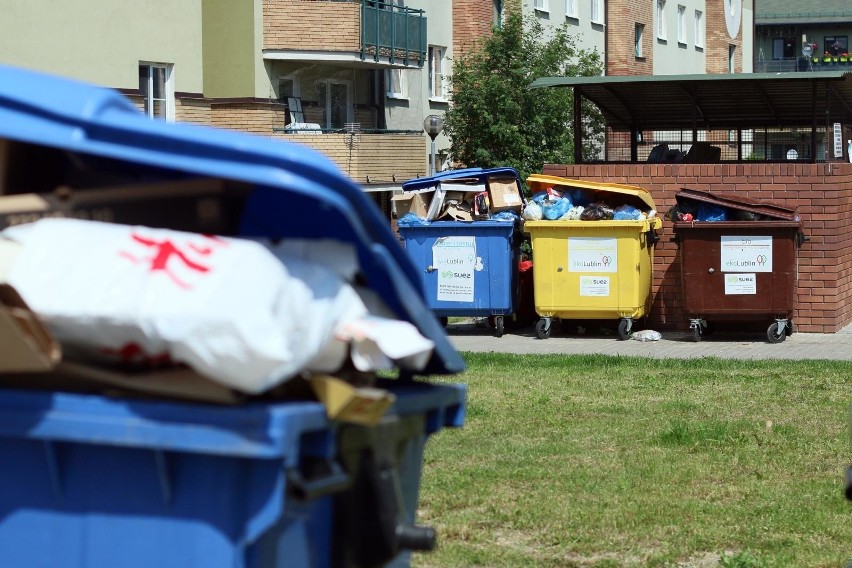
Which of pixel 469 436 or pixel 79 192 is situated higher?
pixel 79 192

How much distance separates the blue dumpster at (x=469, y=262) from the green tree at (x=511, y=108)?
48.6 ft

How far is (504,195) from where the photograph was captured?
1344 centimetres

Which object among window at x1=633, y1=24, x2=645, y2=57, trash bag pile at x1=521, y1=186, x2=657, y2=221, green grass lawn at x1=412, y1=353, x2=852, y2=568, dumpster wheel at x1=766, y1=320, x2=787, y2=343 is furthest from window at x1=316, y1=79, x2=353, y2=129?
window at x1=633, y1=24, x2=645, y2=57

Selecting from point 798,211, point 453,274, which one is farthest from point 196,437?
point 798,211

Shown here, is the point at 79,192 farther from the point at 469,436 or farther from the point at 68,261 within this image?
the point at 469,436

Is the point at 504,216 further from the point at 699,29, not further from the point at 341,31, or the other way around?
the point at 699,29

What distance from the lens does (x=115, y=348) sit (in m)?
3.05

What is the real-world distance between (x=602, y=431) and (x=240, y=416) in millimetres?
5371

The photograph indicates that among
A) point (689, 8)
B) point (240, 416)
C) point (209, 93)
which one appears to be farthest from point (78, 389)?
point (689, 8)

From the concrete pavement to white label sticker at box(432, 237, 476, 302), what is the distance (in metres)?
0.46

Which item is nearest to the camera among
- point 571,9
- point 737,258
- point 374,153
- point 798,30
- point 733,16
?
point 737,258

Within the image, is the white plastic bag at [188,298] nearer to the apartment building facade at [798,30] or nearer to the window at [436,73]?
the window at [436,73]

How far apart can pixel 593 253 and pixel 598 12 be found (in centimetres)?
3285

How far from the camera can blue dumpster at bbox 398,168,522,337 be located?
42.7 feet
